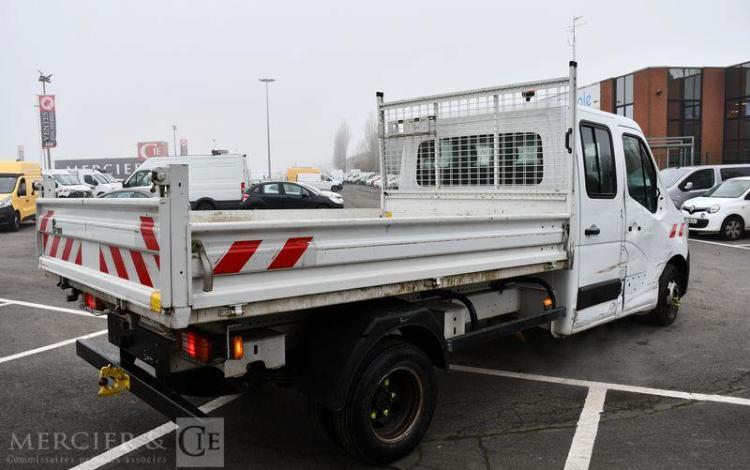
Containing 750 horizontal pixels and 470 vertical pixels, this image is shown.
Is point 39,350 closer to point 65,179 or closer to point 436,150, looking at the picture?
point 436,150

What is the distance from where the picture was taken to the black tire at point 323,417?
3.30m

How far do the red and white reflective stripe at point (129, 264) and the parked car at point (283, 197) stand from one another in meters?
18.6

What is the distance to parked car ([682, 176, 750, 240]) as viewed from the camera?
15000 mm

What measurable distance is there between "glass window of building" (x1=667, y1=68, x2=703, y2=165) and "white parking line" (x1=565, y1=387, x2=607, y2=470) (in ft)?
122

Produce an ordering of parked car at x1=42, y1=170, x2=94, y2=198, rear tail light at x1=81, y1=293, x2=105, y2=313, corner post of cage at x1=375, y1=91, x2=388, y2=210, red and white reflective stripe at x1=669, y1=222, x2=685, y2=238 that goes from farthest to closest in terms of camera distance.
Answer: parked car at x1=42, y1=170, x2=94, y2=198 → red and white reflective stripe at x1=669, y1=222, x2=685, y2=238 → corner post of cage at x1=375, y1=91, x2=388, y2=210 → rear tail light at x1=81, y1=293, x2=105, y2=313

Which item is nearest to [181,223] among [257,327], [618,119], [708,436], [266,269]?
[266,269]

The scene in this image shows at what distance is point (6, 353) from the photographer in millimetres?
5758

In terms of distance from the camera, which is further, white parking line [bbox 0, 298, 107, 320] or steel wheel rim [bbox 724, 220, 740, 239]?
steel wheel rim [bbox 724, 220, 740, 239]

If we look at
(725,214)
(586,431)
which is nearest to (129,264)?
(586,431)

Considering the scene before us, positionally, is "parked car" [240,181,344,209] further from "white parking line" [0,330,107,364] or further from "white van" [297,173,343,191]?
"white van" [297,173,343,191]

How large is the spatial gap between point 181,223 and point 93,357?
1877mm

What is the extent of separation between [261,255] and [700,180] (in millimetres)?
19518

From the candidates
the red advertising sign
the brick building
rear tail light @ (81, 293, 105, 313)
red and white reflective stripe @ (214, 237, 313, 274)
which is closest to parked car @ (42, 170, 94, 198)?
rear tail light @ (81, 293, 105, 313)

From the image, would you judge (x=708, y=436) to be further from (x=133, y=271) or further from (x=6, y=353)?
(x=6, y=353)
